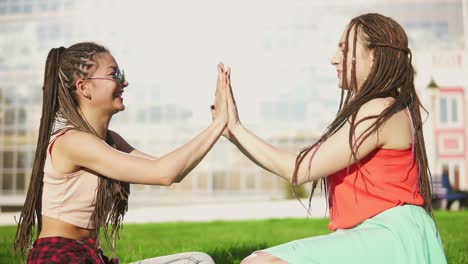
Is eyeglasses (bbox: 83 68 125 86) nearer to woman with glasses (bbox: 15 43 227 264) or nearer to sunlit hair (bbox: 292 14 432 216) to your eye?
woman with glasses (bbox: 15 43 227 264)

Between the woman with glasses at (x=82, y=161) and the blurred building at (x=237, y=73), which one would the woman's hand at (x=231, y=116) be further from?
the blurred building at (x=237, y=73)

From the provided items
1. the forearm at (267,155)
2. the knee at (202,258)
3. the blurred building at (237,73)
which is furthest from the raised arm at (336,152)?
the blurred building at (237,73)

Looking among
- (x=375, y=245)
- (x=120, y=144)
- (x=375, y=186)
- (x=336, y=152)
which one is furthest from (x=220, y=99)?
(x=375, y=245)

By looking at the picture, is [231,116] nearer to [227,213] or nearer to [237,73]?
[227,213]

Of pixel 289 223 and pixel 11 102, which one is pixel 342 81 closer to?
pixel 289 223

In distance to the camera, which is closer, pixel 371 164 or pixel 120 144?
pixel 371 164

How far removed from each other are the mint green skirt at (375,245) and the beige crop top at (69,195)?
38.1 inches

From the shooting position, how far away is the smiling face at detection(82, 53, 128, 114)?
10.4 ft

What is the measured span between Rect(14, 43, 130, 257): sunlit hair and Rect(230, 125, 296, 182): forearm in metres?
0.68

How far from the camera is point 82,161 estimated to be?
9.65 ft

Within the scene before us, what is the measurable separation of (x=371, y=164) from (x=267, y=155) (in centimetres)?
44

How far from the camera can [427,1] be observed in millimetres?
32000

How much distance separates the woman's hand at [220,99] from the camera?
312cm

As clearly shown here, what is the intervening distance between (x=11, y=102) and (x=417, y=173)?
33.2 meters
